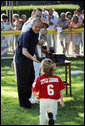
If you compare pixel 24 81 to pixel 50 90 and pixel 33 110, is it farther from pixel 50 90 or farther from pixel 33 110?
pixel 50 90

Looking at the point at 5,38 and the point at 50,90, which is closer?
the point at 50,90

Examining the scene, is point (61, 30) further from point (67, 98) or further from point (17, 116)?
point (17, 116)

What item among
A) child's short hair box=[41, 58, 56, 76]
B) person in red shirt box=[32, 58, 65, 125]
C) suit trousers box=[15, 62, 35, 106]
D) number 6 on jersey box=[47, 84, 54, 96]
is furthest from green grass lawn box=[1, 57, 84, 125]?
child's short hair box=[41, 58, 56, 76]

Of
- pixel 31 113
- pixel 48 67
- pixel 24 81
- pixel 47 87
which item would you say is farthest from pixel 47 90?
pixel 24 81

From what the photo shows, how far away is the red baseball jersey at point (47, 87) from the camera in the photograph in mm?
7359

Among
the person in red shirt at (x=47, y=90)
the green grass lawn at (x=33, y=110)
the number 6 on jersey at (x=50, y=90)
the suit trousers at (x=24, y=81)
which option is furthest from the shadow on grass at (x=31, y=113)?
the number 6 on jersey at (x=50, y=90)

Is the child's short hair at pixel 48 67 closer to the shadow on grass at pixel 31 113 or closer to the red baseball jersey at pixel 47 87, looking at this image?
the red baseball jersey at pixel 47 87

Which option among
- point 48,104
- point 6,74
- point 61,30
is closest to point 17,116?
point 48,104

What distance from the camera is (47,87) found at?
7379 millimetres

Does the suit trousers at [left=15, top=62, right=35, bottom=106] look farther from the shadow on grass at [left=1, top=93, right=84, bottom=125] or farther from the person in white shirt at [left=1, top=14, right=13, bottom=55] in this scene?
the person in white shirt at [left=1, top=14, right=13, bottom=55]

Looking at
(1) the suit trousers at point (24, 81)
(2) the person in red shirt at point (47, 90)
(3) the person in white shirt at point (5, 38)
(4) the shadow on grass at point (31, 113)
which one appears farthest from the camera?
(3) the person in white shirt at point (5, 38)

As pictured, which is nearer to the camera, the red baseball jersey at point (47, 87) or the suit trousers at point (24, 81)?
the red baseball jersey at point (47, 87)

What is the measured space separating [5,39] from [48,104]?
467 inches

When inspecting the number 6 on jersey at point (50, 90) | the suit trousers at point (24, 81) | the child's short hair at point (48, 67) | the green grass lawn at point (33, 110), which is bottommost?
the green grass lawn at point (33, 110)
